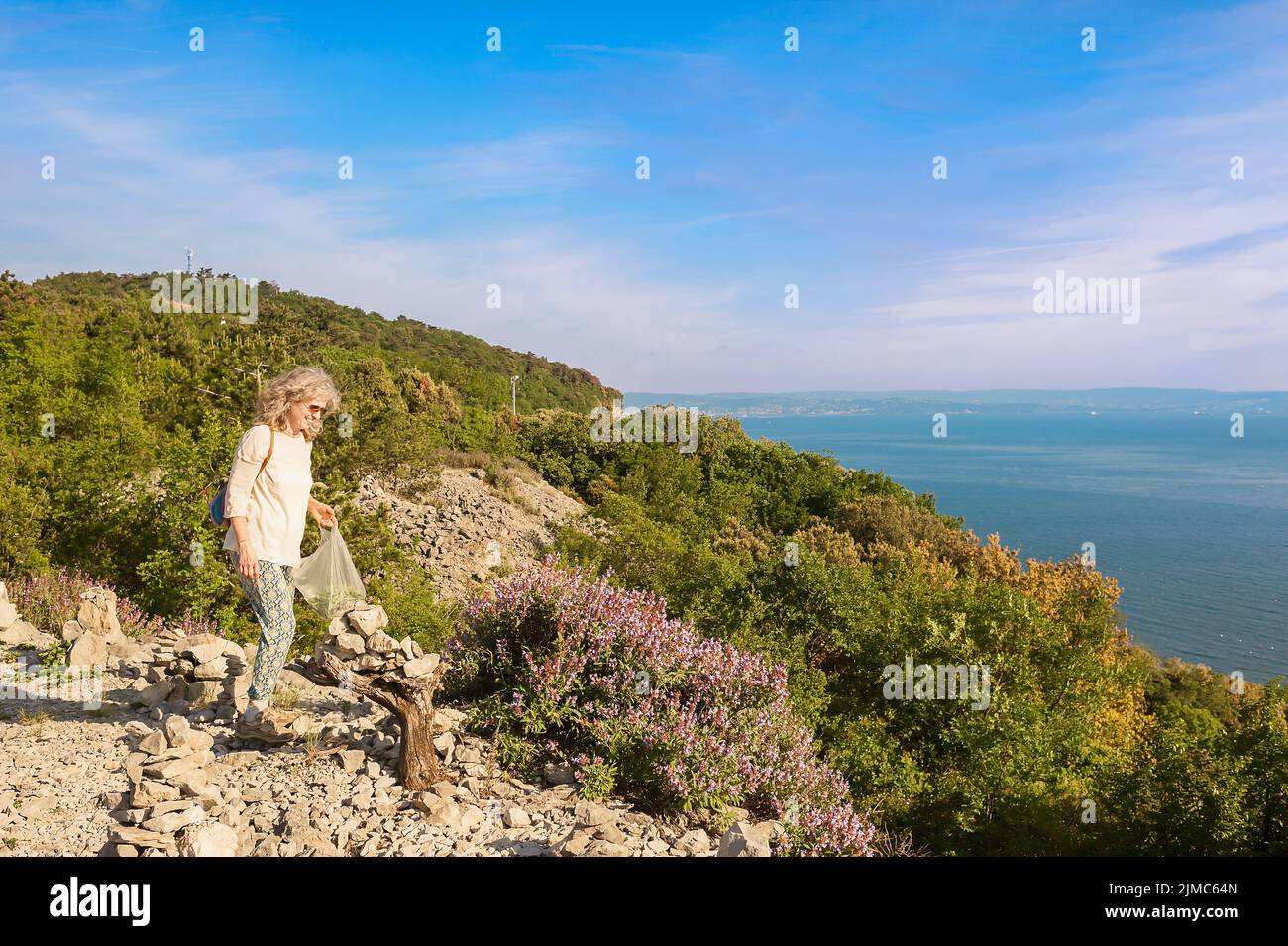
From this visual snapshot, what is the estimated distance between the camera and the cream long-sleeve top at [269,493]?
448 centimetres

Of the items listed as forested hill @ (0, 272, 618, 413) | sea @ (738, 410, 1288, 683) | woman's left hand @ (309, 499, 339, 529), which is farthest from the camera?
sea @ (738, 410, 1288, 683)

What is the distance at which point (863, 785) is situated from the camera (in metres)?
7.57

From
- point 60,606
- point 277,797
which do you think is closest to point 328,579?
point 277,797

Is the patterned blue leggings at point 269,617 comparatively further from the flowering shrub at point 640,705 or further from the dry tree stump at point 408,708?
the flowering shrub at point 640,705

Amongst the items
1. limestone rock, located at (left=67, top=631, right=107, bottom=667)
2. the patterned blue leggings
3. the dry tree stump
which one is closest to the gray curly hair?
the patterned blue leggings

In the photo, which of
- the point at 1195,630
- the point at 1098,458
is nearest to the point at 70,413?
the point at 1195,630

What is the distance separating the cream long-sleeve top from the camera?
4.48 m

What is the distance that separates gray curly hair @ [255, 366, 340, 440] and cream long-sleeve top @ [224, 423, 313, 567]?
0.07 metres

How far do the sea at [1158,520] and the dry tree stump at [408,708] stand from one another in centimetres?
3330

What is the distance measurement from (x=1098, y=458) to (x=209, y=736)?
573 feet

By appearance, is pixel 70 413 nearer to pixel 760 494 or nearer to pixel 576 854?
pixel 576 854

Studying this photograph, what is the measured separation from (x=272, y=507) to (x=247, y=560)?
1.10 ft

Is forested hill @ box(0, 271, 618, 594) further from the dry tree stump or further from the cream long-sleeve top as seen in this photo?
the dry tree stump

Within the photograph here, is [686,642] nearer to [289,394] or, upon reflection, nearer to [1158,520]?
[289,394]
